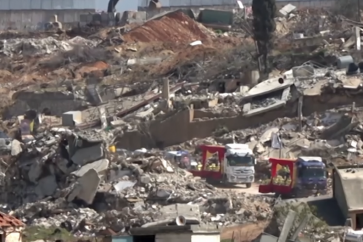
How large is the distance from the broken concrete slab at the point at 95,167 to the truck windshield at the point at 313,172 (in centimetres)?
398

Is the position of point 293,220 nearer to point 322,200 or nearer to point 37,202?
point 322,200

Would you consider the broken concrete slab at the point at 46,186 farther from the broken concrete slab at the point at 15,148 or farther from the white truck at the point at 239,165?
the white truck at the point at 239,165

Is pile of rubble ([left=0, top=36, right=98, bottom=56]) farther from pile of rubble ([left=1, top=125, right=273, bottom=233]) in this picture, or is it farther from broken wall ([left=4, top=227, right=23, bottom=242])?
broken wall ([left=4, top=227, right=23, bottom=242])

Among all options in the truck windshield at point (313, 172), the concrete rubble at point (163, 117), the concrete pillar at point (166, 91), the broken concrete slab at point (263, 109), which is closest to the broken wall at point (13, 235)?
the concrete rubble at point (163, 117)

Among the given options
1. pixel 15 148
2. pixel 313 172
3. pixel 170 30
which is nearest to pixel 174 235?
pixel 313 172

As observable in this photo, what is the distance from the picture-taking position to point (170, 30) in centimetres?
4856

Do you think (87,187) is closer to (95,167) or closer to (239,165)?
(95,167)

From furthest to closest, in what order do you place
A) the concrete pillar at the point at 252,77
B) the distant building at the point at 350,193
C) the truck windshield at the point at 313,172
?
the concrete pillar at the point at 252,77 → the truck windshield at the point at 313,172 → the distant building at the point at 350,193

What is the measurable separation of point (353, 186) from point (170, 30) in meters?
27.9

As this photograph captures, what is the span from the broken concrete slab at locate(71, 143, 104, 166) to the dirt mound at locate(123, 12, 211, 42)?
1964 centimetres

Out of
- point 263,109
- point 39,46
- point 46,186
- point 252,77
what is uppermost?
point 39,46

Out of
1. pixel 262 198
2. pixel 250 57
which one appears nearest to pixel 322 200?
pixel 262 198

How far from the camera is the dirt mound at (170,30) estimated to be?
1886 inches

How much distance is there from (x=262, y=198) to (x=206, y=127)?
669 centimetres
